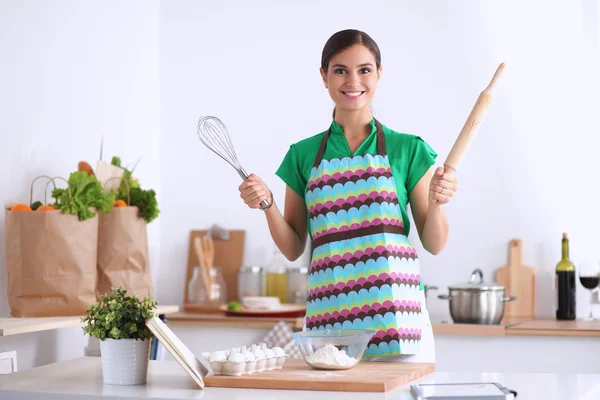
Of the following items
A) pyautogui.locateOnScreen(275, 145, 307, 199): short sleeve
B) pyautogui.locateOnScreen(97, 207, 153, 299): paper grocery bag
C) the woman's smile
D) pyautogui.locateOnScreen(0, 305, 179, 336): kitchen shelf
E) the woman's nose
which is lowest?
pyautogui.locateOnScreen(0, 305, 179, 336): kitchen shelf

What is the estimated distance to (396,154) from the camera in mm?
1737

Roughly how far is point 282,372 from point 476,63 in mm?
2342

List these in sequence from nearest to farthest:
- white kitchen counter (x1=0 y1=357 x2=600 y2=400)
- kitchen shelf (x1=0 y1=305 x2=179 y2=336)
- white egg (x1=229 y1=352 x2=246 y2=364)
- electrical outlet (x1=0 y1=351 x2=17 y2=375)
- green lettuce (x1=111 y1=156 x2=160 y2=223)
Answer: white kitchen counter (x1=0 y1=357 x2=600 y2=400) < white egg (x1=229 y1=352 x2=246 y2=364) < kitchen shelf (x1=0 y1=305 x2=179 y2=336) < electrical outlet (x1=0 y1=351 x2=17 y2=375) < green lettuce (x1=111 y1=156 x2=160 y2=223)

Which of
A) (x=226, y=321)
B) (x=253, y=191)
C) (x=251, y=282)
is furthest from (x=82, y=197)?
(x=251, y=282)

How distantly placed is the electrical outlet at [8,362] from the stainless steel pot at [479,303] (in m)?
1.58

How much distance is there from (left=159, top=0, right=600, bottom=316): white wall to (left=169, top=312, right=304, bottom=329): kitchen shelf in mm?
431

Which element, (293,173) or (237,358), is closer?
(237,358)

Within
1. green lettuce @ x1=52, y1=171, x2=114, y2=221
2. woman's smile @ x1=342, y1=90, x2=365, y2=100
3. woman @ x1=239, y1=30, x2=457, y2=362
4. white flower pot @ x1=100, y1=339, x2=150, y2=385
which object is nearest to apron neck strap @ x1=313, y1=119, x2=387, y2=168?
woman @ x1=239, y1=30, x2=457, y2=362

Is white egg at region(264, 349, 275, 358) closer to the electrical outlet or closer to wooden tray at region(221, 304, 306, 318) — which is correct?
the electrical outlet

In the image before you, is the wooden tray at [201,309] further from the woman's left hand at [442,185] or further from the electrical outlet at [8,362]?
the woman's left hand at [442,185]

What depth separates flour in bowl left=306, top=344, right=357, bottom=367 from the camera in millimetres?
1489

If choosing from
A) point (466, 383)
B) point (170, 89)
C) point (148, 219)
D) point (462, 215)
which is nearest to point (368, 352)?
point (466, 383)

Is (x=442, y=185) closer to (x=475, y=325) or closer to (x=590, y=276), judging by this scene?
(x=475, y=325)

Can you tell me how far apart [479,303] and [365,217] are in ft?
4.93
